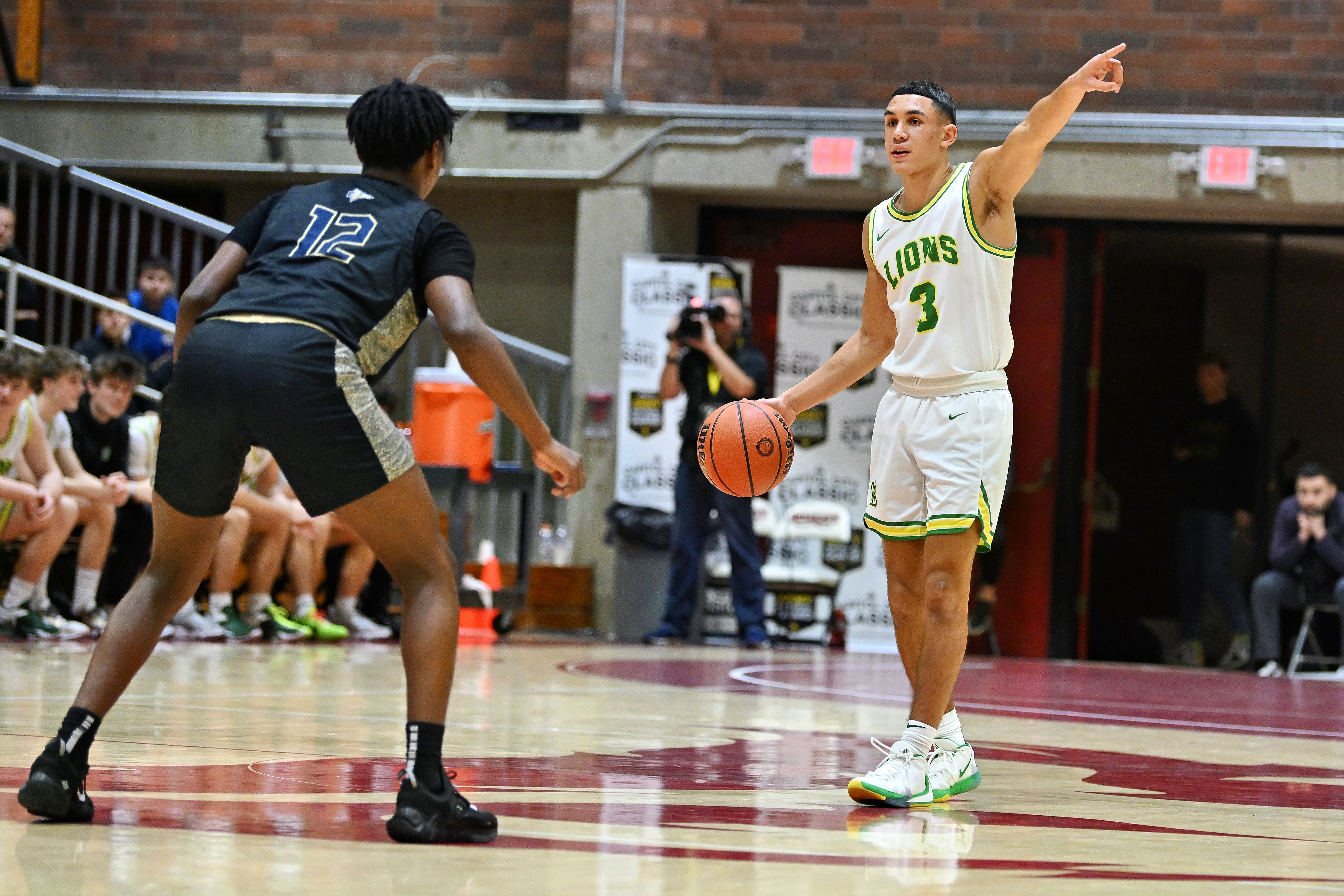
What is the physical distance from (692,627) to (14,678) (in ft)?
16.4

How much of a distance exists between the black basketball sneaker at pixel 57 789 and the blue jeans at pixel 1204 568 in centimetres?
915

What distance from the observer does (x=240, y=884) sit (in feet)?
7.87

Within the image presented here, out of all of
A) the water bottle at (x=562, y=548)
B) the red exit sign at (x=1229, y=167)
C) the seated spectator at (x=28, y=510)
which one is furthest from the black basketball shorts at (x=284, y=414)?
the red exit sign at (x=1229, y=167)

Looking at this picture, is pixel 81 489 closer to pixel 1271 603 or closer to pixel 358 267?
pixel 358 267

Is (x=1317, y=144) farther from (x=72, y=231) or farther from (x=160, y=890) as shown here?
(x=160, y=890)

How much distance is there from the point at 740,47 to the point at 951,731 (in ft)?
28.1

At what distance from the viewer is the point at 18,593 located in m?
7.55

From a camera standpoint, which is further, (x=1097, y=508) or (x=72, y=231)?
(x=1097, y=508)

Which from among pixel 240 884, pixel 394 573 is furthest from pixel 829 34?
pixel 240 884

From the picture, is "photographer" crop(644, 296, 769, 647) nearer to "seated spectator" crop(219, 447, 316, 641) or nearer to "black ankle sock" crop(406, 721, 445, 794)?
"seated spectator" crop(219, 447, 316, 641)

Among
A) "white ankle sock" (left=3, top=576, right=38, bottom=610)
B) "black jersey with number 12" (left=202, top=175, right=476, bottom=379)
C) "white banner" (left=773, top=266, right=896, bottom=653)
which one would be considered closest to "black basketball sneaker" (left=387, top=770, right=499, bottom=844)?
"black jersey with number 12" (left=202, top=175, right=476, bottom=379)

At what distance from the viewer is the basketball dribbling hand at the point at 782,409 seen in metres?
4.23

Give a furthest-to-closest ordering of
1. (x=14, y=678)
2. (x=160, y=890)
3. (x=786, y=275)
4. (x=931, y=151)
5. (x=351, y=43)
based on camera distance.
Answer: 1. (x=351, y=43)
2. (x=786, y=275)
3. (x=14, y=678)
4. (x=931, y=151)
5. (x=160, y=890)

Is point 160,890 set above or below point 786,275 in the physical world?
below
